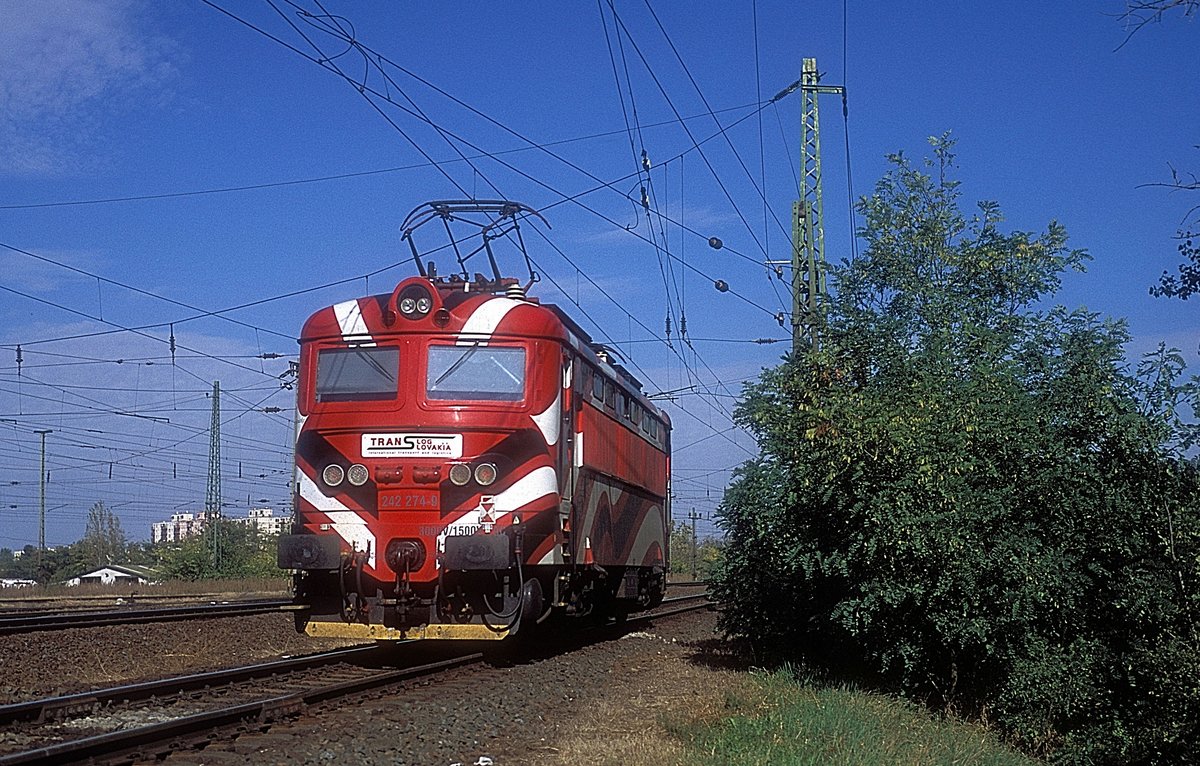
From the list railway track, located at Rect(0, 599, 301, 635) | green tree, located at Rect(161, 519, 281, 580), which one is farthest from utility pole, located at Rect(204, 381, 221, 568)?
railway track, located at Rect(0, 599, 301, 635)

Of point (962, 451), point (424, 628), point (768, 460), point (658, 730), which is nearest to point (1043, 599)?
point (962, 451)

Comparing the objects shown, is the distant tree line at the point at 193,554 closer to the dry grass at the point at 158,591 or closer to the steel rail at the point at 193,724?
the dry grass at the point at 158,591

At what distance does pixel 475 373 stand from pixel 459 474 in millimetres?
1270

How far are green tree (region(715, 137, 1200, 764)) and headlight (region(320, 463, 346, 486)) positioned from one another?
4.80 meters

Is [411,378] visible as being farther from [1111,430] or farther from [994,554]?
[1111,430]

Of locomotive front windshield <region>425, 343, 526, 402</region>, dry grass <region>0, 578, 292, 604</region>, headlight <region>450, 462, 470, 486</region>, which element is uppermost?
locomotive front windshield <region>425, 343, 526, 402</region>

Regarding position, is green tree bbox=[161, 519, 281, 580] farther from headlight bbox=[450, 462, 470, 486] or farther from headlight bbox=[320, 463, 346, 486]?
headlight bbox=[450, 462, 470, 486]

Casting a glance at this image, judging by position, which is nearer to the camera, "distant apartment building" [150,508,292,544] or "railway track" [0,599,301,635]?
"railway track" [0,599,301,635]

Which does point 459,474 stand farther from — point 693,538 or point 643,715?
point 693,538

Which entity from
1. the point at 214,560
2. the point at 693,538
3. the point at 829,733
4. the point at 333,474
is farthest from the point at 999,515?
the point at 693,538

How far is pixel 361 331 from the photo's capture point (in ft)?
45.1

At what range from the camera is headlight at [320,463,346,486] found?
518 inches

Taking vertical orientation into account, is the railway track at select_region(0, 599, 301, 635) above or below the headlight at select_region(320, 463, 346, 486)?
below

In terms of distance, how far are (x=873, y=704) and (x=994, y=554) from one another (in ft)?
6.67
